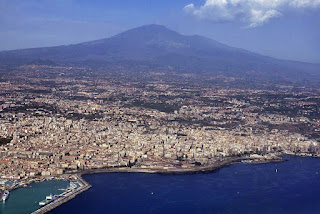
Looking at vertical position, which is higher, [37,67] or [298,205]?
[37,67]

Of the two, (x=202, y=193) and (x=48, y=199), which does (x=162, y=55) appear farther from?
(x=48, y=199)

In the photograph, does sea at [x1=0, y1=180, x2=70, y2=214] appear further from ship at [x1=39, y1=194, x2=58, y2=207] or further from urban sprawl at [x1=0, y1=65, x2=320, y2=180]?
urban sprawl at [x1=0, y1=65, x2=320, y2=180]

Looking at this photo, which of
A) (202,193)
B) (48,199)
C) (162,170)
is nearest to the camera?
(48,199)


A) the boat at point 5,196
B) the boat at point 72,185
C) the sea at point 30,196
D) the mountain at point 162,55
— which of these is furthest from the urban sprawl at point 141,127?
the mountain at point 162,55

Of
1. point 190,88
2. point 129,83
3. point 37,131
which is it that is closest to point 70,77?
point 129,83

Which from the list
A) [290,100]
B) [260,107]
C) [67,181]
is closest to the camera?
[67,181]

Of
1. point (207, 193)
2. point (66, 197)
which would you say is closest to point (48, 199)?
point (66, 197)

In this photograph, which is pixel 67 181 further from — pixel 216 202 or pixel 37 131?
pixel 37 131
